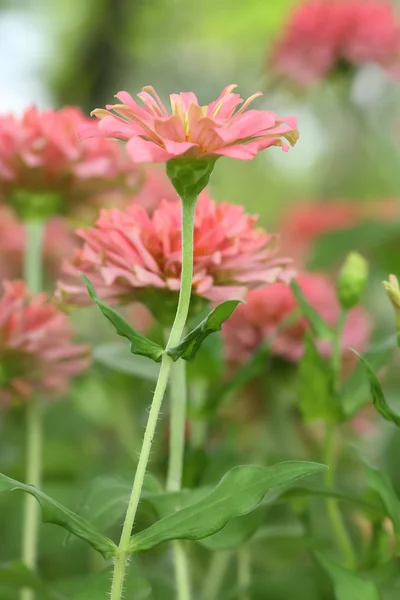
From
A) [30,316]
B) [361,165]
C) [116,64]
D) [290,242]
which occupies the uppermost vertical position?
[116,64]

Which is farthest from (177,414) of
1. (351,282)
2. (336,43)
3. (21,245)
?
(336,43)

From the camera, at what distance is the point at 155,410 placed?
28 cm

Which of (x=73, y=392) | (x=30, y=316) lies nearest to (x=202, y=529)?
(x=30, y=316)

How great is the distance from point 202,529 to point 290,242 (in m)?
0.78

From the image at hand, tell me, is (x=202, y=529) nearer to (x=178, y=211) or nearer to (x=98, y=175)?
(x=178, y=211)

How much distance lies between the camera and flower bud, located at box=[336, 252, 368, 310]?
1.28ft

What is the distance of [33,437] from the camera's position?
18.6 inches

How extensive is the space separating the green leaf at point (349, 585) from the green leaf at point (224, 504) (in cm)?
7

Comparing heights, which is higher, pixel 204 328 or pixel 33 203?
pixel 33 203

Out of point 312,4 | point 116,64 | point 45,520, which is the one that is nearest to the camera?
point 45,520

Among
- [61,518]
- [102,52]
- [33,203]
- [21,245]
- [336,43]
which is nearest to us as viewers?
[61,518]

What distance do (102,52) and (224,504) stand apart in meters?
1.72

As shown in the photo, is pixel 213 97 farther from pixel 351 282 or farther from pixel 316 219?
pixel 351 282

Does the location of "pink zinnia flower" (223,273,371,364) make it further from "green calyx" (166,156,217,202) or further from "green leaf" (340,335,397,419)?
"green calyx" (166,156,217,202)
